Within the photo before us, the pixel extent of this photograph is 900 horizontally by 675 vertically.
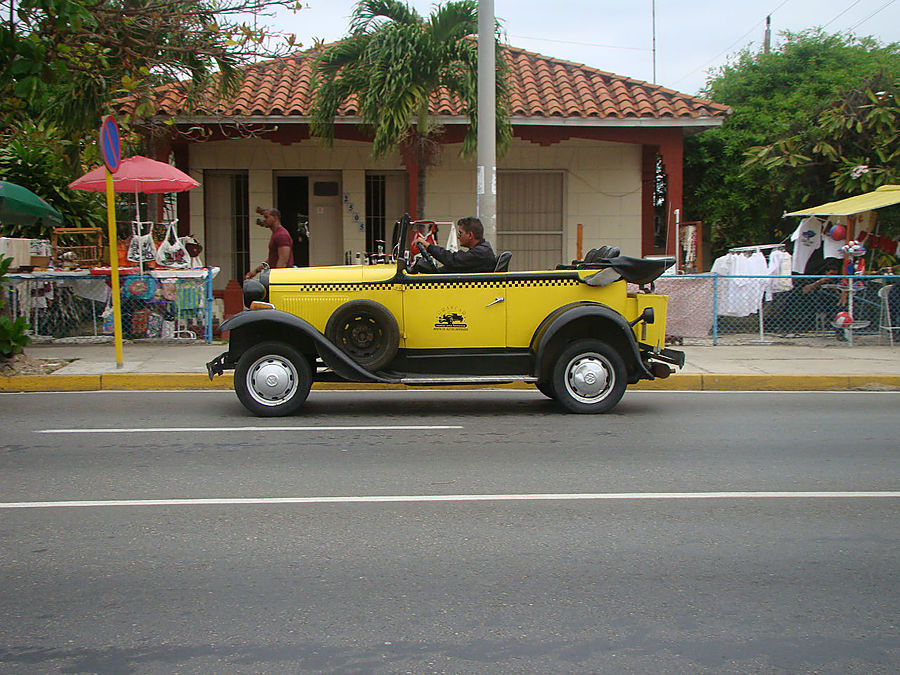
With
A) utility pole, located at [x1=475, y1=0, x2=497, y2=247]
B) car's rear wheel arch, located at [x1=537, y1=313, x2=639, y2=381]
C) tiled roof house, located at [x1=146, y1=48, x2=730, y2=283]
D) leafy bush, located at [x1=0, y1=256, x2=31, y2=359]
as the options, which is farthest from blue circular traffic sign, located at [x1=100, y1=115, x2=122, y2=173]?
tiled roof house, located at [x1=146, y1=48, x2=730, y2=283]

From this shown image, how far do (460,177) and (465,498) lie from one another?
39.8 ft

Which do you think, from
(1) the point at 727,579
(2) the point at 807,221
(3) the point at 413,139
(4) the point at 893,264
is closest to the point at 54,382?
(3) the point at 413,139

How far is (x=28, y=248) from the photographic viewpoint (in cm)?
1392

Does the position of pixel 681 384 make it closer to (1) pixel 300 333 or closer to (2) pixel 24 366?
(1) pixel 300 333

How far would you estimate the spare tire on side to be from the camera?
7.92 metres

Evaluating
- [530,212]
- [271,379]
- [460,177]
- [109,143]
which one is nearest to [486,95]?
[109,143]

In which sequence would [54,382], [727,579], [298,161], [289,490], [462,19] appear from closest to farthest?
[727,579] < [289,490] < [54,382] < [462,19] < [298,161]

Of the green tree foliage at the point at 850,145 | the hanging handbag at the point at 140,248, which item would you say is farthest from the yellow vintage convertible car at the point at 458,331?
the green tree foliage at the point at 850,145

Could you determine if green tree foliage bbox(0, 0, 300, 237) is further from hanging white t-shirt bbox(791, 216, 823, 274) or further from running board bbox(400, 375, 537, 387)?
hanging white t-shirt bbox(791, 216, 823, 274)

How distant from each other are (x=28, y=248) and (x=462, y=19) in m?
7.75

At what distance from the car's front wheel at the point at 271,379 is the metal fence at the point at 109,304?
17.4 feet

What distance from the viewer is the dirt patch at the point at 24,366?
1032 cm

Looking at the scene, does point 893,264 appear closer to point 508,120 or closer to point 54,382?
point 508,120

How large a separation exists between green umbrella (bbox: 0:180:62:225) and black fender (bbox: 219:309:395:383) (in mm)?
5997
